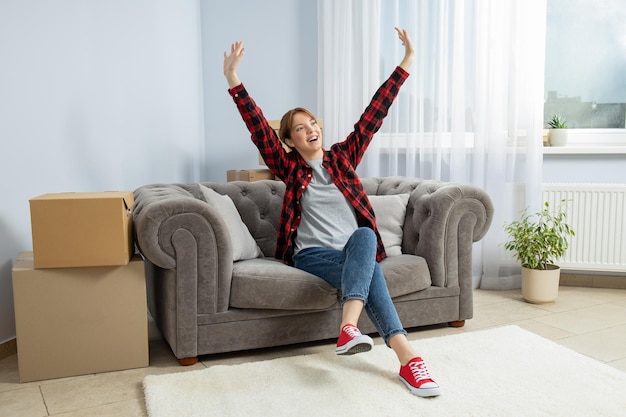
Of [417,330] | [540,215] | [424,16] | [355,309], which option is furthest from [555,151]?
[355,309]

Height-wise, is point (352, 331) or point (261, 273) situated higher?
point (261, 273)

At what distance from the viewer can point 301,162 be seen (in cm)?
268

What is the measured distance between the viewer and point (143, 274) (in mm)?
2295

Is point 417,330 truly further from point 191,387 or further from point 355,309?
point 191,387

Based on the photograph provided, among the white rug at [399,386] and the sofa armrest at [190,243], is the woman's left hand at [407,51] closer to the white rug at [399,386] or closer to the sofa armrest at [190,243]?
the sofa armrest at [190,243]

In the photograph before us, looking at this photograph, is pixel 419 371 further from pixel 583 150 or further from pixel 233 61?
pixel 583 150

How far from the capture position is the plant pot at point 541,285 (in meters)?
3.24

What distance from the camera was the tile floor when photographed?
6.57 feet

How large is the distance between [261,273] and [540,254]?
1729mm

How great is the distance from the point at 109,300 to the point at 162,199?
0.43m

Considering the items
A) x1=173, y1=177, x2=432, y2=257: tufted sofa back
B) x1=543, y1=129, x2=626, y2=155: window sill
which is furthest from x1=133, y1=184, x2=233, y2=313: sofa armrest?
x1=543, y1=129, x2=626, y2=155: window sill

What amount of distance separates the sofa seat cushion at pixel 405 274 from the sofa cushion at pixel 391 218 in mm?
153

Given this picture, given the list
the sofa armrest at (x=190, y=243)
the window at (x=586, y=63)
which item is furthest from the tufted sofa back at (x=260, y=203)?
the window at (x=586, y=63)

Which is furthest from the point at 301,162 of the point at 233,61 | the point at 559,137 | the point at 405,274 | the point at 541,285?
the point at 559,137
